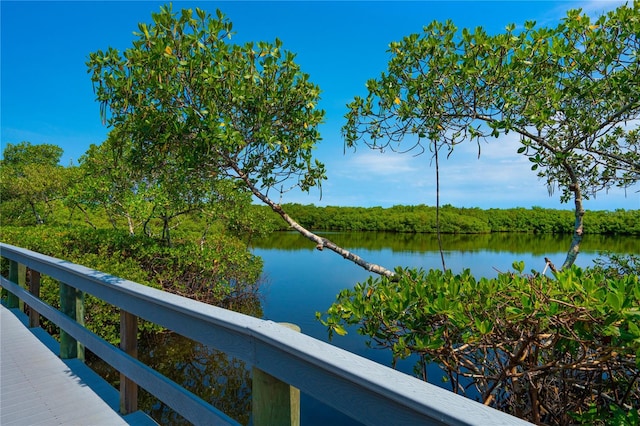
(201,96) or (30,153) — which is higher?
(30,153)

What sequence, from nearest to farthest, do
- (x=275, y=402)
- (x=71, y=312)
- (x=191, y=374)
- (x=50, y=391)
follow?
1. (x=275, y=402)
2. (x=50, y=391)
3. (x=71, y=312)
4. (x=191, y=374)

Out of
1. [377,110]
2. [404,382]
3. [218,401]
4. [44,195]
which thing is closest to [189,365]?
[218,401]

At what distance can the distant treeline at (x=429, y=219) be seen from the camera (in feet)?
124

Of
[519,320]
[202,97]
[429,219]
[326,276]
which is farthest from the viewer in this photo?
[429,219]

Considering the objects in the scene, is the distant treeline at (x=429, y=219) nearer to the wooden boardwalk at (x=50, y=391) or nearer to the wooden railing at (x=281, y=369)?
the wooden boardwalk at (x=50, y=391)

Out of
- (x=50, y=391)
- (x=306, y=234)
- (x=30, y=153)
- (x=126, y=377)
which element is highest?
(x=30, y=153)

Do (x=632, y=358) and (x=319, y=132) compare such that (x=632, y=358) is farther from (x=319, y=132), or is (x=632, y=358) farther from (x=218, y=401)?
(x=218, y=401)

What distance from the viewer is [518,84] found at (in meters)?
3.66

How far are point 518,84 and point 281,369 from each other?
355 centimetres

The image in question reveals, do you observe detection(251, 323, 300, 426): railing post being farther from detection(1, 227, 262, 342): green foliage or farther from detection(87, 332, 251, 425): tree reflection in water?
detection(1, 227, 262, 342): green foliage

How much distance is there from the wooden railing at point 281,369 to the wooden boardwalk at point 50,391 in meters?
0.20

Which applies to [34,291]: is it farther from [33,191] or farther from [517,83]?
[33,191]

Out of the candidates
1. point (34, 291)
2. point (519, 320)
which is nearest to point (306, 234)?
point (519, 320)

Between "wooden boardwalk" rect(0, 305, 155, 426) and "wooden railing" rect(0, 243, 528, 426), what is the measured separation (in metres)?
0.20
